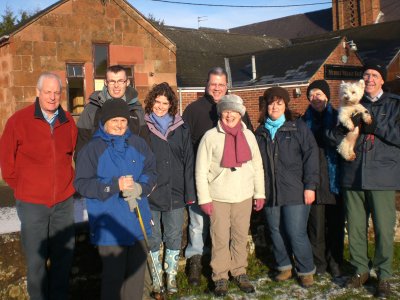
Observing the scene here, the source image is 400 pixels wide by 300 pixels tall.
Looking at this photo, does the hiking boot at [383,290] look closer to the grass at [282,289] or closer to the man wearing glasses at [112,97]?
the grass at [282,289]

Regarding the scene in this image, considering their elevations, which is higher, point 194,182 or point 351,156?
point 351,156

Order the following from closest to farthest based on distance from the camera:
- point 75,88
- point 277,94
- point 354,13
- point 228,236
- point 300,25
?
Result: 1. point 228,236
2. point 277,94
3. point 75,88
4. point 354,13
5. point 300,25

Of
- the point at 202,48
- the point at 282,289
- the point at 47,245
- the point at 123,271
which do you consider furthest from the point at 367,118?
the point at 202,48

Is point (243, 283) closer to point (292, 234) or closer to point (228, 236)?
point (228, 236)

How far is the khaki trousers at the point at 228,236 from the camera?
171 inches

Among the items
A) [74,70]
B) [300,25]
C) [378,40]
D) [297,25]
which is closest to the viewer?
[74,70]

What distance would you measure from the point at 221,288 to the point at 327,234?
→ 1.32 meters

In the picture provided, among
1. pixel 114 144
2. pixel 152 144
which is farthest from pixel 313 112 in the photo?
pixel 114 144

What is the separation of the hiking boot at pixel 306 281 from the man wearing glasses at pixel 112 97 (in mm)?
1975

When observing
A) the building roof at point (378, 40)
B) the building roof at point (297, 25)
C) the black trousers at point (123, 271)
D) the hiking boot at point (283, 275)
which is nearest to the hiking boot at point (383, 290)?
the hiking boot at point (283, 275)

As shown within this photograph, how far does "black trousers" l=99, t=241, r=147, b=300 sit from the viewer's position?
3.44 m

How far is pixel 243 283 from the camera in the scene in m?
4.36

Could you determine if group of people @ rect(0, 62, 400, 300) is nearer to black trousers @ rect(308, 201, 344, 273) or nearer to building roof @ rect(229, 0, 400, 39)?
black trousers @ rect(308, 201, 344, 273)

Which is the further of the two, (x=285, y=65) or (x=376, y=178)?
(x=285, y=65)
